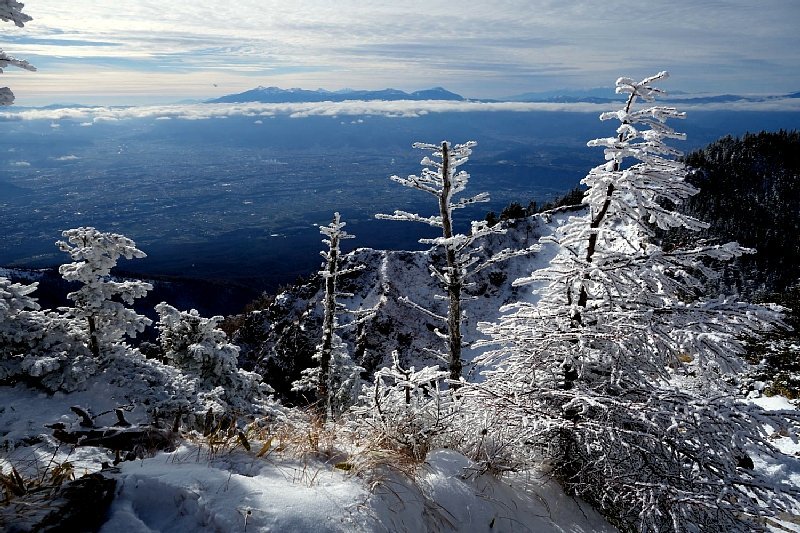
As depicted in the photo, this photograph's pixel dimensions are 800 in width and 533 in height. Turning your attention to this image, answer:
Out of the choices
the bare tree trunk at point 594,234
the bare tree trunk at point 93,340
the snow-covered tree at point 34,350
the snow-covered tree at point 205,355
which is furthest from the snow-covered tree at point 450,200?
the snow-covered tree at point 34,350

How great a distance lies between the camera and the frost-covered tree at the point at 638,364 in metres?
4.71

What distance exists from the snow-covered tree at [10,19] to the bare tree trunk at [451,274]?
8515mm

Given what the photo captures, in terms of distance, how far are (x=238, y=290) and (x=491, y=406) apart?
14676cm

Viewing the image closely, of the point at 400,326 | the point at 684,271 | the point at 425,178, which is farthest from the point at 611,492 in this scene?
the point at 400,326

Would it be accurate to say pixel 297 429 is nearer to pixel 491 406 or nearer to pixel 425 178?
pixel 491 406

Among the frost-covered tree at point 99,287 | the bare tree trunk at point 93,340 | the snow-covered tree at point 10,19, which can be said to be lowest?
the bare tree trunk at point 93,340

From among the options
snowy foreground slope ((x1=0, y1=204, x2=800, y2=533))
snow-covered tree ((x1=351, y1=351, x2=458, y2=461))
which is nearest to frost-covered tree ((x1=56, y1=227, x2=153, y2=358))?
snowy foreground slope ((x1=0, y1=204, x2=800, y2=533))

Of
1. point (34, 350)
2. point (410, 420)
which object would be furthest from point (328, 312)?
point (410, 420)

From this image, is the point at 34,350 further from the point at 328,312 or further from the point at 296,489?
the point at 296,489

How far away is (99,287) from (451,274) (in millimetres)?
10694

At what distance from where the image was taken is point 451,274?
42.5 ft

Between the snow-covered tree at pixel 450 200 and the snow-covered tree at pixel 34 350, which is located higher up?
the snow-covered tree at pixel 450 200

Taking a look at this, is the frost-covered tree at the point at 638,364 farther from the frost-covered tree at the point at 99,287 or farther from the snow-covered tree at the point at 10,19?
the frost-covered tree at the point at 99,287

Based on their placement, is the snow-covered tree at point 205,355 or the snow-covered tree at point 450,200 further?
the snow-covered tree at point 205,355
